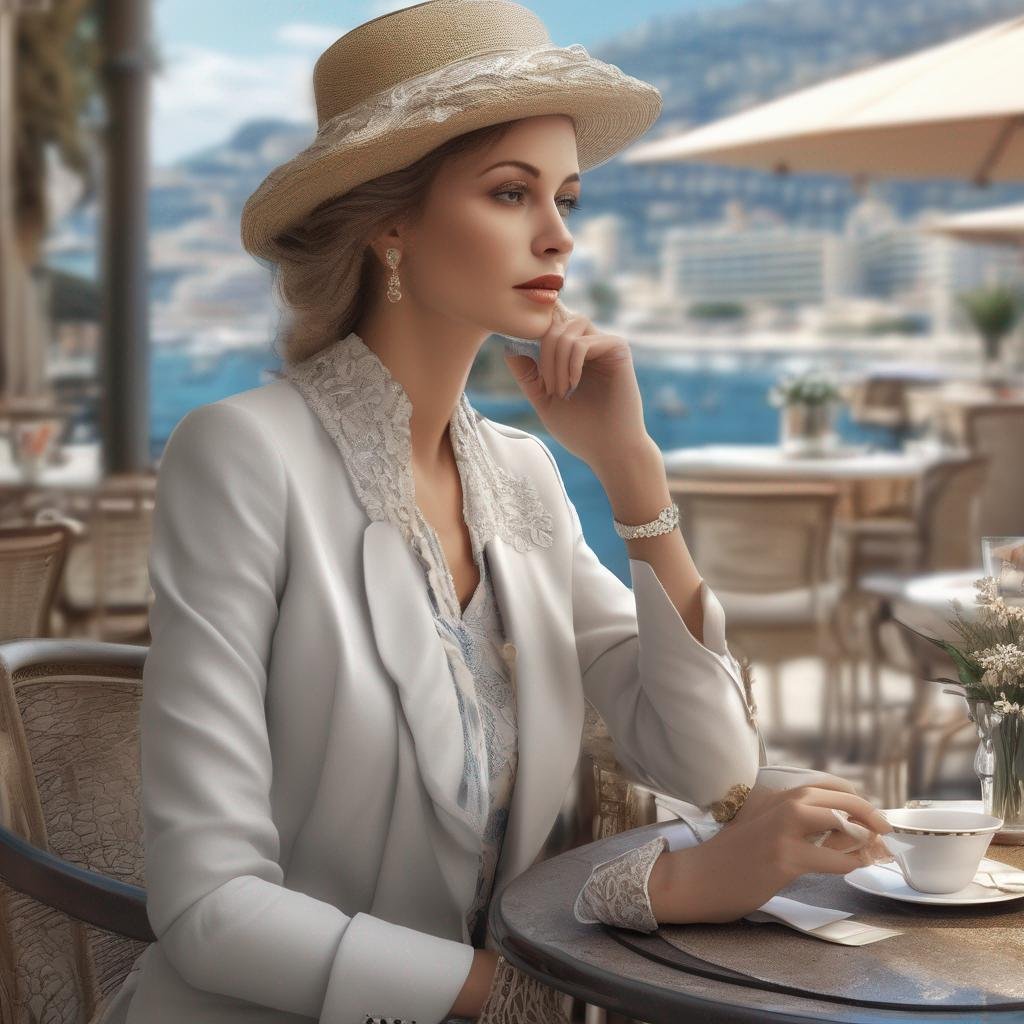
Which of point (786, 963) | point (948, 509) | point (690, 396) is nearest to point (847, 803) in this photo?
point (786, 963)

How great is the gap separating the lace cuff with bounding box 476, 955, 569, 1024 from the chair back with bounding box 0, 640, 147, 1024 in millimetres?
570

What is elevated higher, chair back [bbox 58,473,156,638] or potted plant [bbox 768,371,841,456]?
potted plant [bbox 768,371,841,456]

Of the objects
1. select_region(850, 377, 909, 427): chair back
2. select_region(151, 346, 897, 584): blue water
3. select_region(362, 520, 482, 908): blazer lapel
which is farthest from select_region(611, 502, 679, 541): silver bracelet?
select_region(850, 377, 909, 427): chair back

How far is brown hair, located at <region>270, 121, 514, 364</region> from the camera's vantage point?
1.48m

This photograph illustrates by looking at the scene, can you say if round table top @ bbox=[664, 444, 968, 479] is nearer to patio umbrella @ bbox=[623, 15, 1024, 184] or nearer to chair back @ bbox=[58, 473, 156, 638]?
patio umbrella @ bbox=[623, 15, 1024, 184]

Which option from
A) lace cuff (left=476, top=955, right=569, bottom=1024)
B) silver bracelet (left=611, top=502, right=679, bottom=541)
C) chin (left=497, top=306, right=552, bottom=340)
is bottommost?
lace cuff (left=476, top=955, right=569, bottom=1024)

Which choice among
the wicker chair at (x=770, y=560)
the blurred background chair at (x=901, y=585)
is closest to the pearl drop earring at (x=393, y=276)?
the blurred background chair at (x=901, y=585)

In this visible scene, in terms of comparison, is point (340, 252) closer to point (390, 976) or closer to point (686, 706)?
point (686, 706)

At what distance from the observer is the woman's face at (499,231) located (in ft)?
4.74

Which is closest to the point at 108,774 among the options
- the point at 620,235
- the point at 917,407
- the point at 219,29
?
the point at 917,407

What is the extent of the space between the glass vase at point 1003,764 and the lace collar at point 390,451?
1.62ft

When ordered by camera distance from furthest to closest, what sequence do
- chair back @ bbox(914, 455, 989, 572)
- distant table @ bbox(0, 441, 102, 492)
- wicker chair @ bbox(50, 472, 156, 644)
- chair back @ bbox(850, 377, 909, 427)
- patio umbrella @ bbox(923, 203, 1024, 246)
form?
chair back @ bbox(850, 377, 909, 427) < patio umbrella @ bbox(923, 203, 1024, 246) < chair back @ bbox(914, 455, 989, 572) < distant table @ bbox(0, 441, 102, 492) < wicker chair @ bbox(50, 472, 156, 644)

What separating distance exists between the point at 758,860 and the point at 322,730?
1.40 ft

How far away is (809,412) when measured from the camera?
19.7 feet
